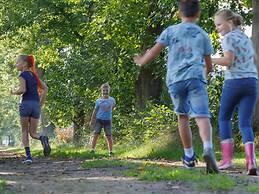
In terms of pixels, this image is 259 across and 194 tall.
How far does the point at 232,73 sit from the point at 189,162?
1.18 metres

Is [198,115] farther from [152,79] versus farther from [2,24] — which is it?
[2,24]

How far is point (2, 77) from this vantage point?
44.6m

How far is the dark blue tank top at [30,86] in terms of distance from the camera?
372 inches

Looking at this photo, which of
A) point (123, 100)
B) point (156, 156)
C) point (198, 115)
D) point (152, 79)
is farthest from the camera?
point (123, 100)

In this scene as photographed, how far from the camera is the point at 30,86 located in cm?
948

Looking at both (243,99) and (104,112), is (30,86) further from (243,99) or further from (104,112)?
(243,99)

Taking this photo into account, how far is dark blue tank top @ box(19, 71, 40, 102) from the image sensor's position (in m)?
9.44

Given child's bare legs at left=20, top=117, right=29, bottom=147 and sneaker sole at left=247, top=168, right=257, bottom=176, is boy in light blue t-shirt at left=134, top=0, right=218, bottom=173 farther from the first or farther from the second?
child's bare legs at left=20, top=117, right=29, bottom=147

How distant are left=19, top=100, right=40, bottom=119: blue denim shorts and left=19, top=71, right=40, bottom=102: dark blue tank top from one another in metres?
0.08

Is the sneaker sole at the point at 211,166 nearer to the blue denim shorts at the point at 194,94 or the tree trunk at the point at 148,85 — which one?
the blue denim shorts at the point at 194,94

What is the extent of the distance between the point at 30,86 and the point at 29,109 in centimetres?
42

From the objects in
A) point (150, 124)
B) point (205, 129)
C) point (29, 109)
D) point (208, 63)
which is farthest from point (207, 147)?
point (150, 124)

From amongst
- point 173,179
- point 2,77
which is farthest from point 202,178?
point 2,77

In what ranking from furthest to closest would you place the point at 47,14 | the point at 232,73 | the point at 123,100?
the point at 47,14
the point at 123,100
the point at 232,73
